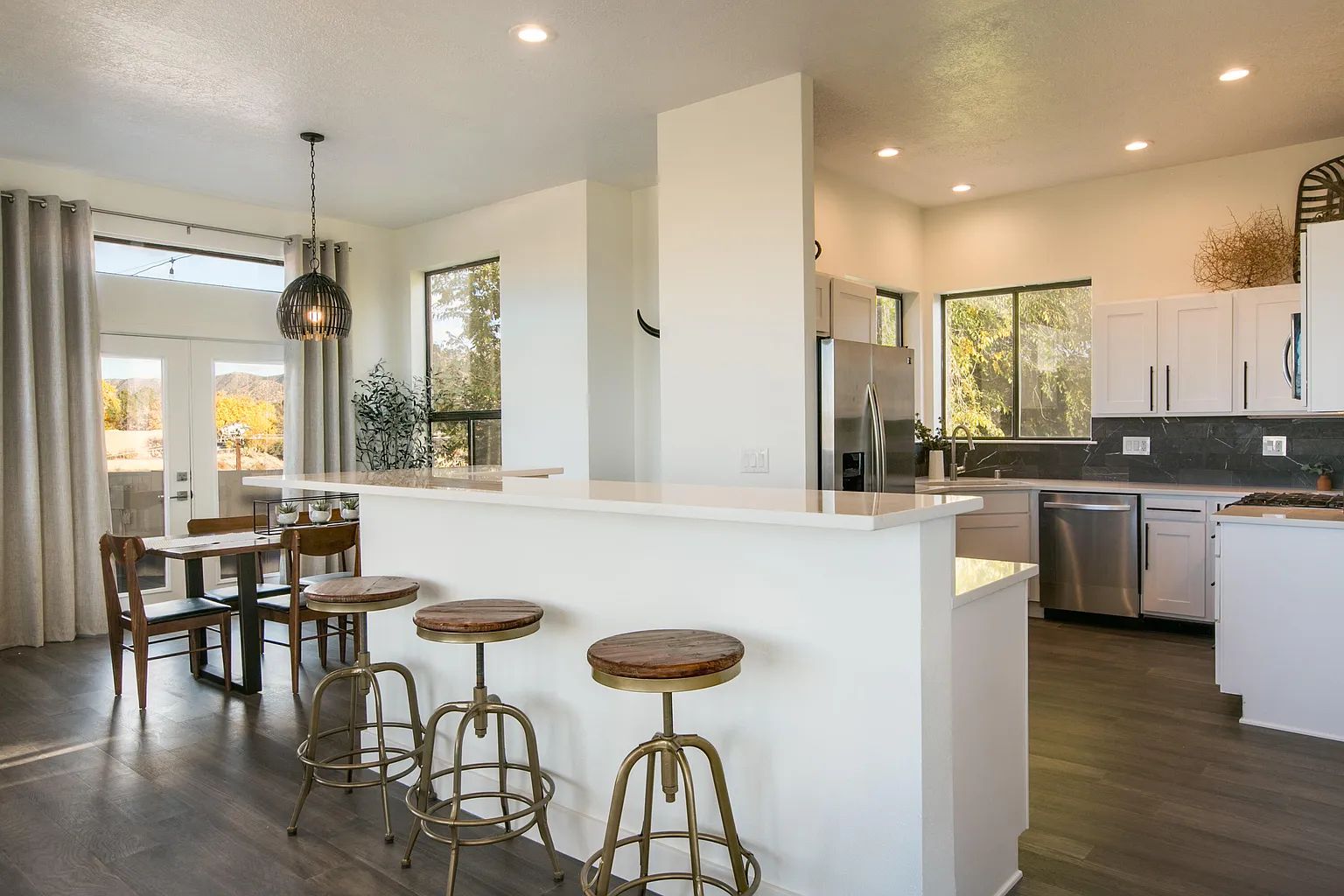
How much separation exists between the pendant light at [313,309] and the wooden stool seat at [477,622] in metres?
2.80

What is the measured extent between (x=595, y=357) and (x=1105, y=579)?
359cm

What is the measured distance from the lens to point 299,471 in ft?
21.9

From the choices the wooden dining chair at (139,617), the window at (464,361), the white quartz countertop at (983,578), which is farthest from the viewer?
the window at (464,361)

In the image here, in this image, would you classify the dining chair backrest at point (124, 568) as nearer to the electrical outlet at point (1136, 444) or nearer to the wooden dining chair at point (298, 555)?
the wooden dining chair at point (298, 555)

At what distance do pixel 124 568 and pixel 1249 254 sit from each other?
6447 millimetres

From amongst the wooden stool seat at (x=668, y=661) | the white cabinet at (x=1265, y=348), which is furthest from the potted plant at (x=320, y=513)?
the white cabinet at (x=1265, y=348)

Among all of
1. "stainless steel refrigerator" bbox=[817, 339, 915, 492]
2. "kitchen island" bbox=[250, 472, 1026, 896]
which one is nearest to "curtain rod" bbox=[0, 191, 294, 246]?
"kitchen island" bbox=[250, 472, 1026, 896]

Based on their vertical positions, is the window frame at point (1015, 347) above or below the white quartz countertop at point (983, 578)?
above

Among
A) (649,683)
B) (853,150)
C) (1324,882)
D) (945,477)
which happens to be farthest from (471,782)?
(945,477)

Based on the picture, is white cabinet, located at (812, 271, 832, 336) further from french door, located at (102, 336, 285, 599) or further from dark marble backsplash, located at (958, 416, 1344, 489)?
french door, located at (102, 336, 285, 599)

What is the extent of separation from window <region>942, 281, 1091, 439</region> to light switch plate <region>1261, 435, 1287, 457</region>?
1.05 metres

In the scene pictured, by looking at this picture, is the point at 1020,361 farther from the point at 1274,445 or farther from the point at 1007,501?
the point at 1274,445

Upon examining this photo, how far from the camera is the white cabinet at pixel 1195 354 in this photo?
5.26m

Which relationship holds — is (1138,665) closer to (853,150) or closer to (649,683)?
(853,150)
